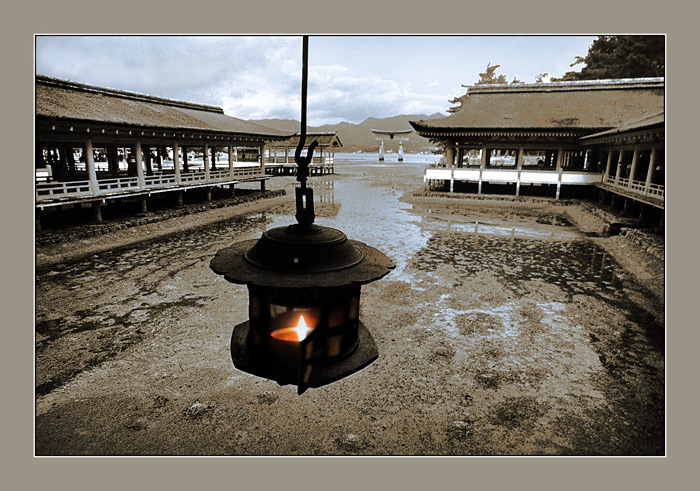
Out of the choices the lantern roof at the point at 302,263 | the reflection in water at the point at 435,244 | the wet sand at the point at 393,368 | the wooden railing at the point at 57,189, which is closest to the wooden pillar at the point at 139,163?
the wooden railing at the point at 57,189

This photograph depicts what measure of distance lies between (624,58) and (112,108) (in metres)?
35.9

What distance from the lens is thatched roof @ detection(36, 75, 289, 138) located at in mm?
12203

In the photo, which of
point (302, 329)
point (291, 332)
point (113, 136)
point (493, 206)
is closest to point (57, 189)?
point (113, 136)

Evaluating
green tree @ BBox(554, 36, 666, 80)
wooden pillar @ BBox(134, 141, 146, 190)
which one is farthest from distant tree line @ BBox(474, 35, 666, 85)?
wooden pillar @ BBox(134, 141, 146, 190)

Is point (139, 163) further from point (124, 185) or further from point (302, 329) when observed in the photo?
point (302, 329)

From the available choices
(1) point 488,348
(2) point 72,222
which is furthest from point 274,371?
(2) point 72,222

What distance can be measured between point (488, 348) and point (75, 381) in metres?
5.81

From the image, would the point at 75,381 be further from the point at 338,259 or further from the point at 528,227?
the point at 528,227

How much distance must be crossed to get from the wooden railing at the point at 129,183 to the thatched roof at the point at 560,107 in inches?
448

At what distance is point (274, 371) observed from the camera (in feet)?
10.6

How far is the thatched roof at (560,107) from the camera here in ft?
70.5

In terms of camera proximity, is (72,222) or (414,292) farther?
(72,222)

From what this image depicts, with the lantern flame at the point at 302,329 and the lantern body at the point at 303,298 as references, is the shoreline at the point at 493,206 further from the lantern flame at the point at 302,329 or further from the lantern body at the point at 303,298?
the lantern flame at the point at 302,329

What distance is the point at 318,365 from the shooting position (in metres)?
3.24
